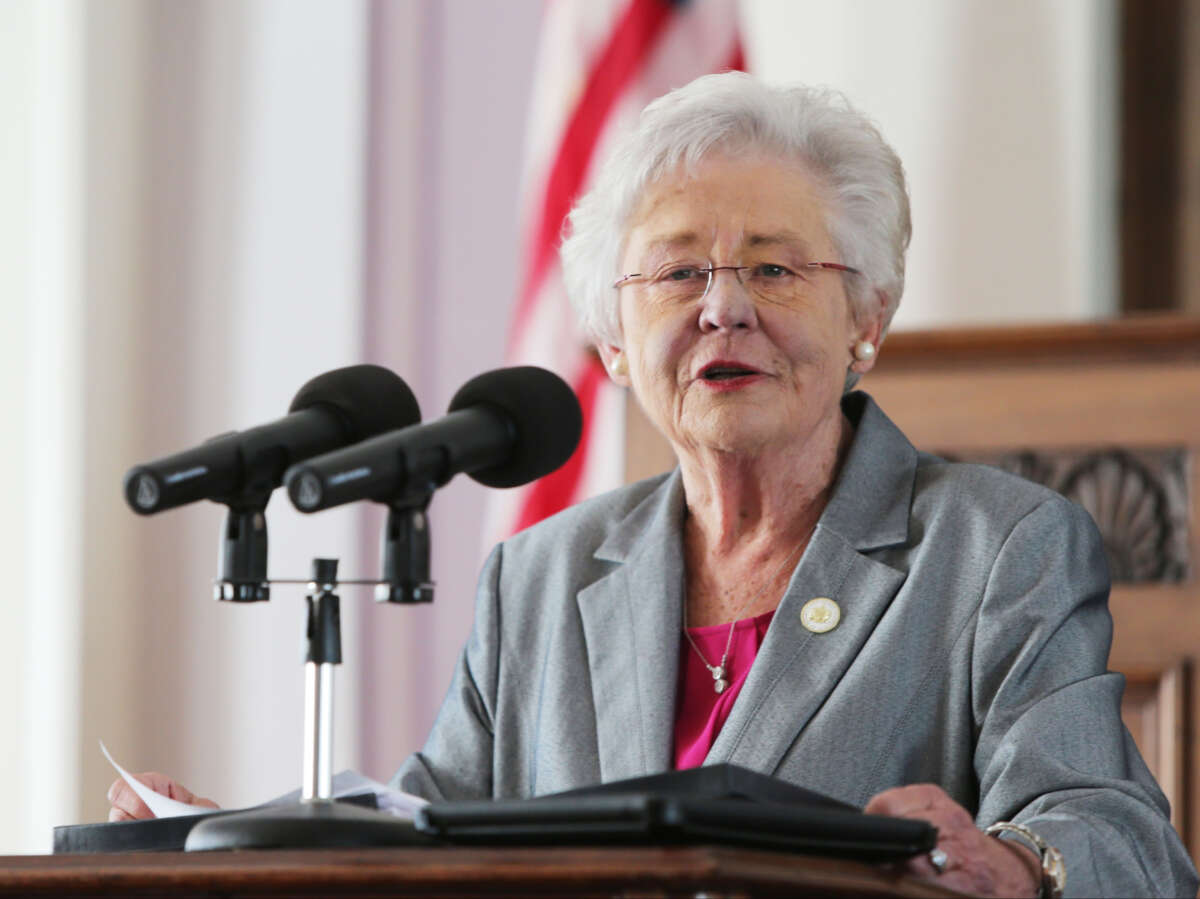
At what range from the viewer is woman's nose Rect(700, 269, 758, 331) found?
5.94 ft

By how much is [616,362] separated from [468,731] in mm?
525

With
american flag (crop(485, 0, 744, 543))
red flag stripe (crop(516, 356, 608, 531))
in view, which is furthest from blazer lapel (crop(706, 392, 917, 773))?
american flag (crop(485, 0, 744, 543))

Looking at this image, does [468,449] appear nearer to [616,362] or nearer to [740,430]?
[740,430]

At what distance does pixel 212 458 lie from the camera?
1.22 meters

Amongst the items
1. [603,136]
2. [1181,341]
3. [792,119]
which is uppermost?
[603,136]

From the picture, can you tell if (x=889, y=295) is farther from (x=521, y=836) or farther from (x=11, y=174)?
(x=11, y=174)

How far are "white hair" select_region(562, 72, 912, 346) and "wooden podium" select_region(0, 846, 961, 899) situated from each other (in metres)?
0.99

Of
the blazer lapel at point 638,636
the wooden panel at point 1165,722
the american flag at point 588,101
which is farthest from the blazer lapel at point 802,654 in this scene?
the american flag at point 588,101

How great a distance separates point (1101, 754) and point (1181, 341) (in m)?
1.12

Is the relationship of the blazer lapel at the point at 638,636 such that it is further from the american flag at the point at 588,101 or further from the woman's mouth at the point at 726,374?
the american flag at the point at 588,101

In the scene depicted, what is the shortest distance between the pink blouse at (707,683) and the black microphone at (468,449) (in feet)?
1.71

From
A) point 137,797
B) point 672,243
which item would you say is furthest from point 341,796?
point 672,243

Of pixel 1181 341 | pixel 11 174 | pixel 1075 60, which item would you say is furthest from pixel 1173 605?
pixel 11 174

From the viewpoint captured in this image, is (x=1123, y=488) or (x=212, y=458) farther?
(x=1123, y=488)
